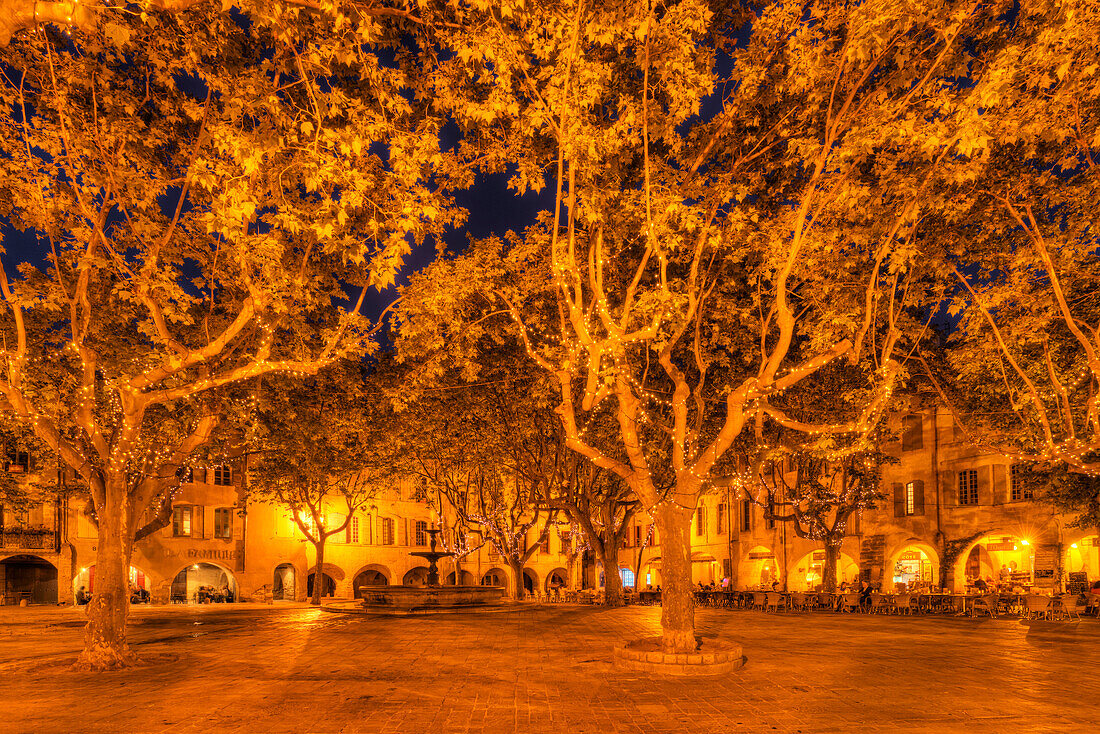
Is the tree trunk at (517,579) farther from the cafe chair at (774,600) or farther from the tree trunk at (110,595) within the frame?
the tree trunk at (110,595)

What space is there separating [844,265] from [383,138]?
23.3 feet

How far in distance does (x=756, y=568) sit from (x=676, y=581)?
1285 inches

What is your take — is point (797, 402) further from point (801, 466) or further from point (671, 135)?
point (671, 135)

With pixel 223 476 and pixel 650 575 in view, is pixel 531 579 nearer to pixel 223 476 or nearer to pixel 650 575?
pixel 650 575

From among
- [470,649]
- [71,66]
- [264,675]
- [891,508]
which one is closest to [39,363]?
[71,66]

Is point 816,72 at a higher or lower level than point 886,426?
higher

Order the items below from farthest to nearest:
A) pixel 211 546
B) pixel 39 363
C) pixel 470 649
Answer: pixel 211 546, pixel 39 363, pixel 470 649

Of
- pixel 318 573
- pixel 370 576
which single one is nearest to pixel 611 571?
pixel 318 573

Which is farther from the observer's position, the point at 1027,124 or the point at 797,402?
the point at 797,402

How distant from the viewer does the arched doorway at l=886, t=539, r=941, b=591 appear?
105 ft

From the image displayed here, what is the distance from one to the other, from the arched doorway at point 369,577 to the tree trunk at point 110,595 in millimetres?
32102

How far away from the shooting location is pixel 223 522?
38094 mm

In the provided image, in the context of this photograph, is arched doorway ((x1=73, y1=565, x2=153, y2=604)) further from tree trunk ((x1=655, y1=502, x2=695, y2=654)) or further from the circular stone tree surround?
tree trunk ((x1=655, y1=502, x2=695, y2=654))

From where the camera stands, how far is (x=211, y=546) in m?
37.1
